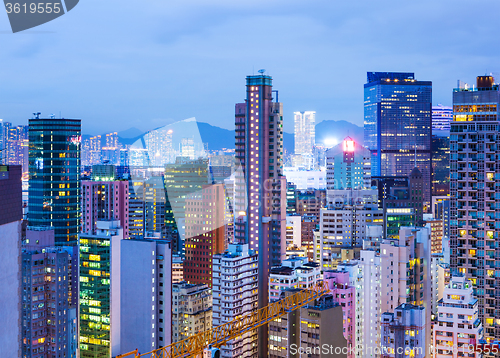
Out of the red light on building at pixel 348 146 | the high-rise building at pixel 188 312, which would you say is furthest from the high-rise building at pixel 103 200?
the red light on building at pixel 348 146

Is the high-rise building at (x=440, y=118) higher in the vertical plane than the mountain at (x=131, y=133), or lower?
higher

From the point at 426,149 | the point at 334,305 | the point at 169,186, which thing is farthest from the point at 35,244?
the point at 426,149

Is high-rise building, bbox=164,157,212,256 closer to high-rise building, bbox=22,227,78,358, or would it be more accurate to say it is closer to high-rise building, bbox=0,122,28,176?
high-rise building, bbox=22,227,78,358

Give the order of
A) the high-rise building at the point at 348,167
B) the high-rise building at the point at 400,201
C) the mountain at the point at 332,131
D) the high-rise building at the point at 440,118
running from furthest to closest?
the high-rise building at the point at 440,118
the mountain at the point at 332,131
the high-rise building at the point at 348,167
the high-rise building at the point at 400,201

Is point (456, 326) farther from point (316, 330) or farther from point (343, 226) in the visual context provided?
point (343, 226)

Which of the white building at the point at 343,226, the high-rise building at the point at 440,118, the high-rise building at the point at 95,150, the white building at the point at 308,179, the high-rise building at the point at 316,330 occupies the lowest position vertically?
the high-rise building at the point at 316,330

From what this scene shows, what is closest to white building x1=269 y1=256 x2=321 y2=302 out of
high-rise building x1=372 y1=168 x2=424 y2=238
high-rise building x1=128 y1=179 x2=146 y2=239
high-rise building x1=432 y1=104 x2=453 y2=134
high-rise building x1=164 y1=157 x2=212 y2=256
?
high-rise building x1=164 y1=157 x2=212 y2=256

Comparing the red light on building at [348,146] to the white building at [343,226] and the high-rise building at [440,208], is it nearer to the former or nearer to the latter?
the high-rise building at [440,208]
